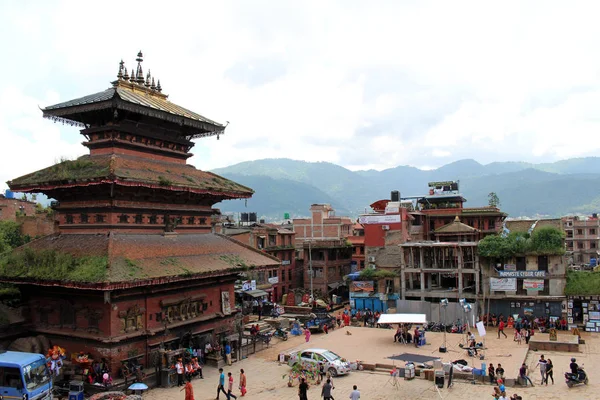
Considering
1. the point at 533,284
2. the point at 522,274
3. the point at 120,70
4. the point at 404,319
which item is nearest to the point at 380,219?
the point at 522,274

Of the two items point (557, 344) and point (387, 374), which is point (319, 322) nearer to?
point (387, 374)

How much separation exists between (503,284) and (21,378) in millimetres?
38492

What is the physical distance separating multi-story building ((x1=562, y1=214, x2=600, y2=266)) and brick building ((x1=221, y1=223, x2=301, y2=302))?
2138 inches

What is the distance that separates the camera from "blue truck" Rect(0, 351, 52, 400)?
19891 mm

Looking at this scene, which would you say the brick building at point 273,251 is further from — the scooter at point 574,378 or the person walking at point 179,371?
the scooter at point 574,378

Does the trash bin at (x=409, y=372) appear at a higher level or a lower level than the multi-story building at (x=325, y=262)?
lower

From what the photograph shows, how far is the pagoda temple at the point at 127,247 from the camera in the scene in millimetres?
23328

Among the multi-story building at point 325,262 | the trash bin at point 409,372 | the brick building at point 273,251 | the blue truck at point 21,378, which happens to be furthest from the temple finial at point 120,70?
the multi-story building at point 325,262

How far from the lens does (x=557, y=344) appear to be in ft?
115

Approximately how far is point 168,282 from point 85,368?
203 inches

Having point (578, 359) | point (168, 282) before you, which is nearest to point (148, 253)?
point (168, 282)

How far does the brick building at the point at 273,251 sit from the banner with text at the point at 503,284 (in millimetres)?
22900

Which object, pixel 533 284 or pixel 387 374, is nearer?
pixel 387 374

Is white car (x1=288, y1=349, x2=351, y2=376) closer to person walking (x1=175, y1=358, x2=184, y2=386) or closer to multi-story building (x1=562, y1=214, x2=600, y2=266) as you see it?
person walking (x1=175, y1=358, x2=184, y2=386)
